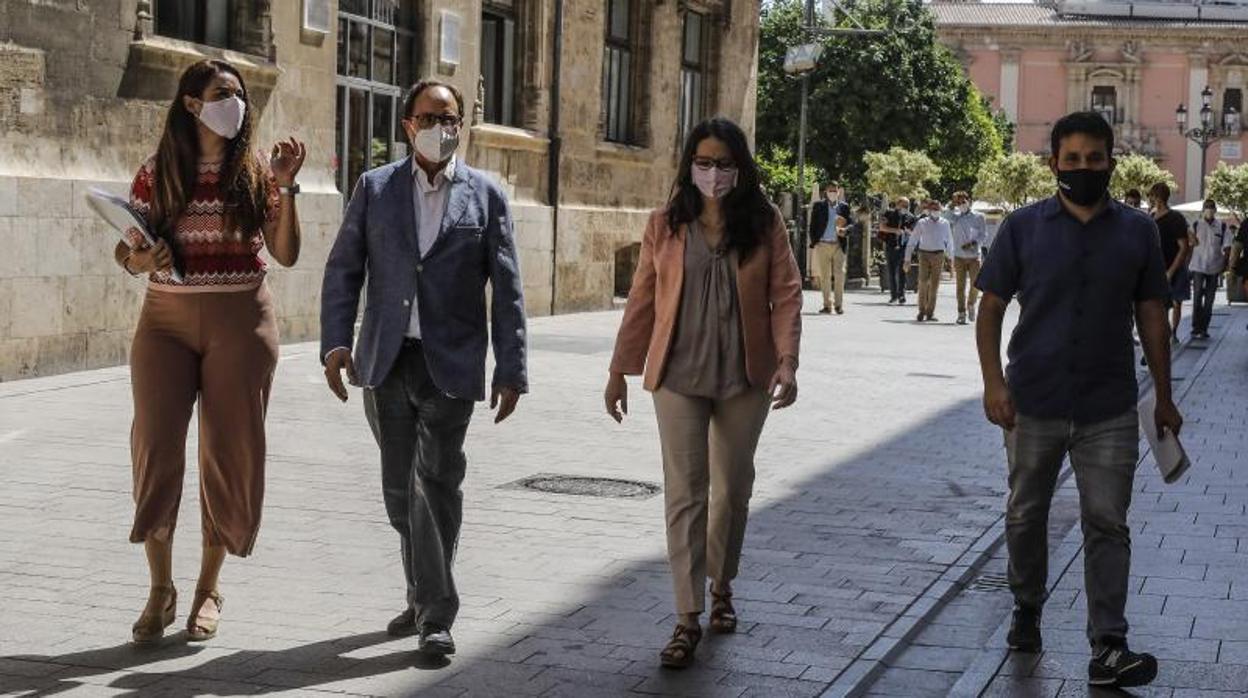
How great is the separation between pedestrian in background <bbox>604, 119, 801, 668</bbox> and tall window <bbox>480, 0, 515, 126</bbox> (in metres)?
15.2

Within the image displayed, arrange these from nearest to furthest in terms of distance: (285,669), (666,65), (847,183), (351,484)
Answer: (285,669), (351,484), (666,65), (847,183)

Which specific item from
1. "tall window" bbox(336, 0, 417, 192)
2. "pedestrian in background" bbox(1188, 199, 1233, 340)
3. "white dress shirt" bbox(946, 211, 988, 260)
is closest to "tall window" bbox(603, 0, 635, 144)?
"white dress shirt" bbox(946, 211, 988, 260)

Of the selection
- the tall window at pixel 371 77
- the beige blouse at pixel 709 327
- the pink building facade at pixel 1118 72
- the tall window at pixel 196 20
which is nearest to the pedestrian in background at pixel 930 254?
the tall window at pixel 371 77

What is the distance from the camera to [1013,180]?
68062 mm

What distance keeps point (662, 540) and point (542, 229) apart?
555 inches

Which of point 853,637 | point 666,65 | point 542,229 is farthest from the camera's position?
point 666,65

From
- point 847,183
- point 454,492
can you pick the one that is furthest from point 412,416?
point 847,183

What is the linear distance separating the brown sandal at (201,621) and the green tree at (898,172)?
45.1m

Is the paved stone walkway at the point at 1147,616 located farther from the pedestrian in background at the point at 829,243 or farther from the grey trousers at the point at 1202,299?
the pedestrian in background at the point at 829,243

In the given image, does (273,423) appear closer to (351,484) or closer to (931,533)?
(351,484)

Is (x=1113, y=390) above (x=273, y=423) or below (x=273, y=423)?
above

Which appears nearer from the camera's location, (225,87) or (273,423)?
(225,87)

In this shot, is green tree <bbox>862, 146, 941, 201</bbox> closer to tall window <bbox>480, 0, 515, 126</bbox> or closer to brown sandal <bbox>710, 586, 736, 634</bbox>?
tall window <bbox>480, 0, 515, 126</bbox>

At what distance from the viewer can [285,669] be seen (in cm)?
567
